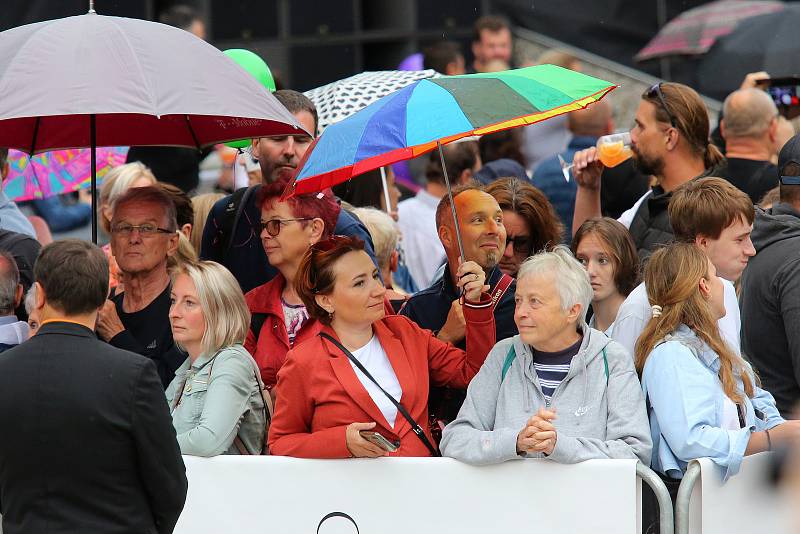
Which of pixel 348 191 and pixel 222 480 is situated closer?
pixel 222 480

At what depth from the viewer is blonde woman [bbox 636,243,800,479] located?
486cm

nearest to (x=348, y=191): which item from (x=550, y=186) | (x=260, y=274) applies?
(x=550, y=186)

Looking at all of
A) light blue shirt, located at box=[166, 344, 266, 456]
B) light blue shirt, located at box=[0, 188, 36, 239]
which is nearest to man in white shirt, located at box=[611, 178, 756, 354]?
light blue shirt, located at box=[166, 344, 266, 456]

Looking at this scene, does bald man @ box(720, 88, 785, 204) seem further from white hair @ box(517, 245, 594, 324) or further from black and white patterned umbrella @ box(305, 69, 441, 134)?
white hair @ box(517, 245, 594, 324)

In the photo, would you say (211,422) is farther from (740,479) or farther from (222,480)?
(740,479)

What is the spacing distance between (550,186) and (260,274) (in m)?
2.38

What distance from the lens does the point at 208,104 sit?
5129 mm

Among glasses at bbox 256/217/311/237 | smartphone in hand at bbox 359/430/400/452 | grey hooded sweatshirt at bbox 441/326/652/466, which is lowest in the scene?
smartphone in hand at bbox 359/430/400/452

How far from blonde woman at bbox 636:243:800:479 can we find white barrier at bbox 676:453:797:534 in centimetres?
6

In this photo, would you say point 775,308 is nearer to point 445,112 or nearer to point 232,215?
point 445,112

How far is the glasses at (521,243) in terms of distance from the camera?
20.5 feet

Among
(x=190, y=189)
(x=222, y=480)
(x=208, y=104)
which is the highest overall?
(x=208, y=104)

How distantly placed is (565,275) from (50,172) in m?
3.62

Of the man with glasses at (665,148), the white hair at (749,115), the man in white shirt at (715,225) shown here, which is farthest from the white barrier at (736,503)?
the white hair at (749,115)
